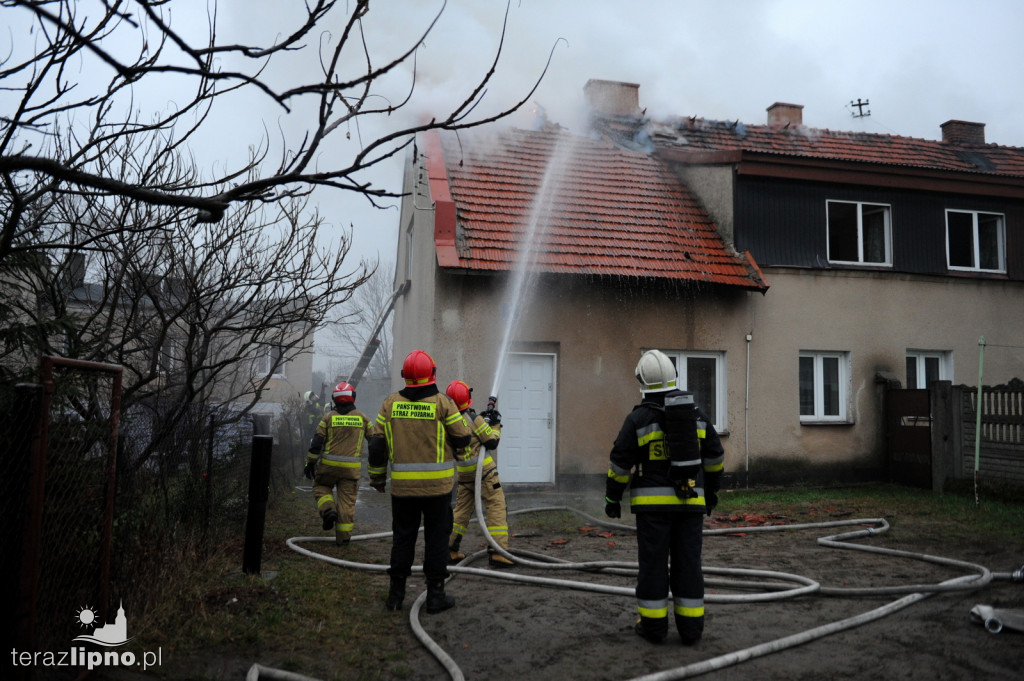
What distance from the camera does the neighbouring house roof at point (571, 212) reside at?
1070 centimetres

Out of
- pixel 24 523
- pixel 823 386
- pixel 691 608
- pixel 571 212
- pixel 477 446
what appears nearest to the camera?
pixel 24 523

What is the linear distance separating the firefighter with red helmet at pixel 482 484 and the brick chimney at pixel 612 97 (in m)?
10.00

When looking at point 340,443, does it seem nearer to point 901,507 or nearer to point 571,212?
point 571,212

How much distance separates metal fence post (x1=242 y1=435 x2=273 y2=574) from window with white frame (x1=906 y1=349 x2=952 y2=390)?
11166 millimetres

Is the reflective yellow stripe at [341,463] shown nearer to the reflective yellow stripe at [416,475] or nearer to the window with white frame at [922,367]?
the reflective yellow stripe at [416,475]

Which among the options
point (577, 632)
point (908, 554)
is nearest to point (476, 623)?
point (577, 632)

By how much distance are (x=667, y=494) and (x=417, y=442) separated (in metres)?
1.86

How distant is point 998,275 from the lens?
13023 mm

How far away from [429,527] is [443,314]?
5459 mm

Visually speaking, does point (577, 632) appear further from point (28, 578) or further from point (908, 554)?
point (908, 554)

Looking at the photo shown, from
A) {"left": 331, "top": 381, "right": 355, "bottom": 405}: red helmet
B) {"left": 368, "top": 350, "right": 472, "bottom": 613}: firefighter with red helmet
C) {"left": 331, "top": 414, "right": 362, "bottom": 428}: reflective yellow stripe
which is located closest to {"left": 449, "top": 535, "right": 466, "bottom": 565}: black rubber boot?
{"left": 368, "top": 350, "right": 472, "bottom": 613}: firefighter with red helmet

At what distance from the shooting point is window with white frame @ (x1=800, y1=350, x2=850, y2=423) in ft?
39.9

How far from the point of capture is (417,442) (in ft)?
17.7

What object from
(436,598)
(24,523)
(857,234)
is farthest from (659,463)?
(857,234)
